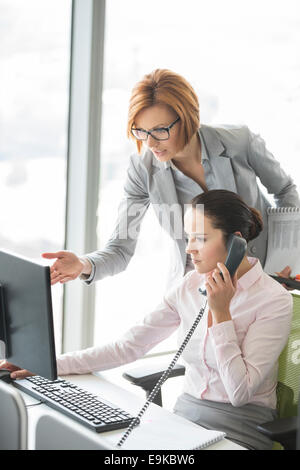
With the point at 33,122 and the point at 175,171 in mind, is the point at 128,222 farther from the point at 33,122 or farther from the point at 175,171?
the point at 33,122

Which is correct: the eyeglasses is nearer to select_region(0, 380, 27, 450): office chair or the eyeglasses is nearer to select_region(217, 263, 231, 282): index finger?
select_region(217, 263, 231, 282): index finger

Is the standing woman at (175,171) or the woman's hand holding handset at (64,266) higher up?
the standing woman at (175,171)

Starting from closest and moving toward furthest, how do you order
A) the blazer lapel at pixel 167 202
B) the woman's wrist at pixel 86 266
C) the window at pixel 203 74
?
the woman's wrist at pixel 86 266 → the blazer lapel at pixel 167 202 → the window at pixel 203 74

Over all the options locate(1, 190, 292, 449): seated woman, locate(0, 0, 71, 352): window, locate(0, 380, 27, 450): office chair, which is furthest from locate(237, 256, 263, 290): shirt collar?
locate(0, 0, 71, 352): window

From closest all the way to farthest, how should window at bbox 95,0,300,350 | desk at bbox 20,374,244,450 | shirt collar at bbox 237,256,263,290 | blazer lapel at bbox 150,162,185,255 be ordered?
desk at bbox 20,374,244,450 → shirt collar at bbox 237,256,263,290 → blazer lapel at bbox 150,162,185,255 → window at bbox 95,0,300,350

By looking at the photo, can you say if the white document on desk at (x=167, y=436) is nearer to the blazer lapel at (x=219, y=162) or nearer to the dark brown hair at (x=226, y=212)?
the dark brown hair at (x=226, y=212)

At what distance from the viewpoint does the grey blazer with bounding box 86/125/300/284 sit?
88.3 inches

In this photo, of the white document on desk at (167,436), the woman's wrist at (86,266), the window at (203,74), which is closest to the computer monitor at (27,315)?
the white document on desk at (167,436)

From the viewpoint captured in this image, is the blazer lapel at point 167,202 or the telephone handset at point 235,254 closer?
the telephone handset at point 235,254

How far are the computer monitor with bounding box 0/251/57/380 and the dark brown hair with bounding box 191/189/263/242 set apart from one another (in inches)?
26.0

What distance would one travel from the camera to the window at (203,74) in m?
3.75

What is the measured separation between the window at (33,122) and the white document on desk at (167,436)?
2048mm

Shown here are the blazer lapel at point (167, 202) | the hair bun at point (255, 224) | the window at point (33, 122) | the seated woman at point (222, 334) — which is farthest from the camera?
the window at point (33, 122)

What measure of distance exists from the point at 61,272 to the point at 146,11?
7.61 feet
